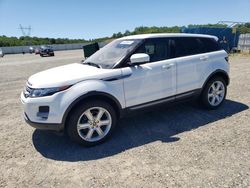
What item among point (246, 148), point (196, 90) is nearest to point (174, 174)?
point (246, 148)

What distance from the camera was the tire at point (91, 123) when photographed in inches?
143

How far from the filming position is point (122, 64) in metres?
→ 3.99

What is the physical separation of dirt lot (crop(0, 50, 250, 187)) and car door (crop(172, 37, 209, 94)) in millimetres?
724

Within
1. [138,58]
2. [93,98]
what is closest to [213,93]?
[138,58]

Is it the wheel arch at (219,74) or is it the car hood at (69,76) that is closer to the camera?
the car hood at (69,76)

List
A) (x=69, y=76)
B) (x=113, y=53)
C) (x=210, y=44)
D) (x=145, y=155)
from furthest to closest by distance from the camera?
(x=210, y=44), (x=113, y=53), (x=69, y=76), (x=145, y=155)

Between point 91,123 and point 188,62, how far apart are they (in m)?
2.28

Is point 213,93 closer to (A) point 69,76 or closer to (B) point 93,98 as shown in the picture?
(B) point 93,98

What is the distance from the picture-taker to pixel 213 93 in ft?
17.1

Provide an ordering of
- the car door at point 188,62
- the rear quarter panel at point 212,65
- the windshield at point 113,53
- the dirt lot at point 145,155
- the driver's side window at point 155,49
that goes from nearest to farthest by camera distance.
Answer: the dirt lot at point 145,155, the windshield at point 113,53, the driver's side window at point 155,49, the car door at point 188,62, the rear quarter panel at point 212,65

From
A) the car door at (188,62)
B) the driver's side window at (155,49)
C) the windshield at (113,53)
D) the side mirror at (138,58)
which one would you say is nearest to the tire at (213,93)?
the car door at (188,62)

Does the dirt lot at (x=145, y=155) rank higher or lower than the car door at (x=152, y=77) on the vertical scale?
lower

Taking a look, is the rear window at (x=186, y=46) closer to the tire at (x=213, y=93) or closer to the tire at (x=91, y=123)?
the tire at (x=213, y=93)

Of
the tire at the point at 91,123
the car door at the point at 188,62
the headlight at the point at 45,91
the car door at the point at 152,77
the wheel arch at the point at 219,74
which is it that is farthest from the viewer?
the wheel arch at the point at 219,74
